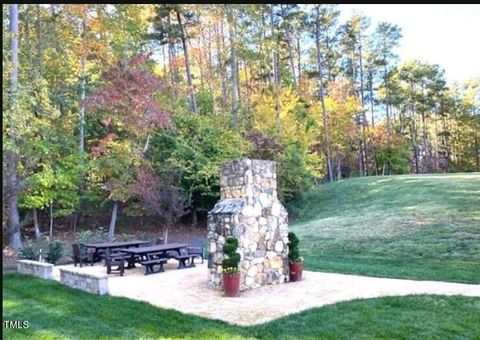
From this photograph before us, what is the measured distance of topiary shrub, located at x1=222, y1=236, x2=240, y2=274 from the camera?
22.6 ft

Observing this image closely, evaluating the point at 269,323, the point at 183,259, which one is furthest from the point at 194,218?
the point at 269,323

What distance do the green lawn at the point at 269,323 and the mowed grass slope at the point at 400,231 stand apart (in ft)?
8.05

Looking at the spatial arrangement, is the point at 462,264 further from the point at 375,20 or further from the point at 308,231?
the point at 375,20

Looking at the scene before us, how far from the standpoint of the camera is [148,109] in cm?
1510

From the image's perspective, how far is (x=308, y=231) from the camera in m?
14.1

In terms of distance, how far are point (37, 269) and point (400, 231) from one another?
9260 mm

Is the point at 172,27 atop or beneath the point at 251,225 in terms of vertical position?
atop

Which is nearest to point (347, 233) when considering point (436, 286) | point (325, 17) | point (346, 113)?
point (436, 286)

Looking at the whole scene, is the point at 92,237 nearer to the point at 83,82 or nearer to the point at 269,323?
the point at 83,82

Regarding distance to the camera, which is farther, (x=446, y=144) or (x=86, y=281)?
(x=446, y=144)

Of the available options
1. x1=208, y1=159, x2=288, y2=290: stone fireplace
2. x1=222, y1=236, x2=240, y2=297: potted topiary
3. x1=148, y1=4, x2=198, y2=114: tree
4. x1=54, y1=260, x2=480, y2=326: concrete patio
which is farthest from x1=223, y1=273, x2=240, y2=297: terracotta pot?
x1=148, y1=4, x2=198, y2=114: tree

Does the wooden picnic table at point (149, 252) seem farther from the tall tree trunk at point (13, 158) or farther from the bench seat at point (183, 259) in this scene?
the tall tree trunk at point (13, 158)

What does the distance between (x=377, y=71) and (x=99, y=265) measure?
87.3 ft

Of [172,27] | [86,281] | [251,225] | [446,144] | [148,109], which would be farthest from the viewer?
[446,144]
